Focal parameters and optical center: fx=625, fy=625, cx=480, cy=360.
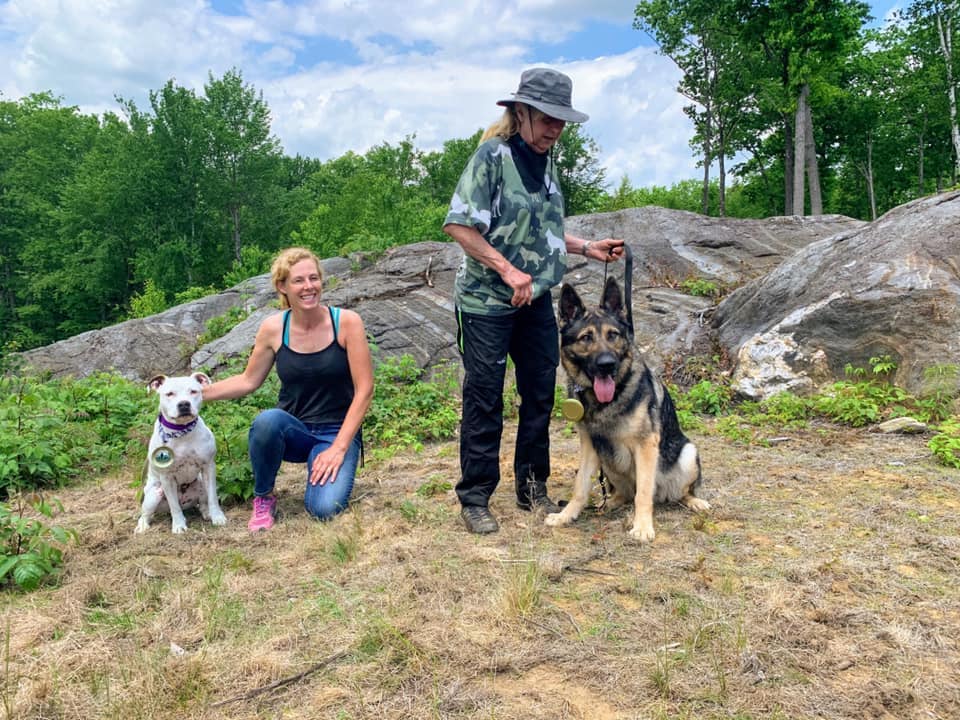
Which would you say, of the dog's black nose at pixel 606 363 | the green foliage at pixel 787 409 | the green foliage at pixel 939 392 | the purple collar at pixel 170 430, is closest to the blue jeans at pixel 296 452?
the purple collar at pixel 170 430

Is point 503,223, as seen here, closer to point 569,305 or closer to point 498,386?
point 569,305

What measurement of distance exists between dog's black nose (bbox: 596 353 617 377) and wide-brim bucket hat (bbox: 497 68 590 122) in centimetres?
130

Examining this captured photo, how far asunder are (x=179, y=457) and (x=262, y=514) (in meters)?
0.62

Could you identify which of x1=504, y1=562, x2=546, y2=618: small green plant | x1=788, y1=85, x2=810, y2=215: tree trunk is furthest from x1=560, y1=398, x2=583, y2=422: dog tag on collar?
x1=788, y1=85, x2=810, y2=215: tree trunk

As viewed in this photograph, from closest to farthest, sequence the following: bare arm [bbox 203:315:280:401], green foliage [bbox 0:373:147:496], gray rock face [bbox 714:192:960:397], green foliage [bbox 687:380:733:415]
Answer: bare arm [bbox 203:315:280:401], green foliage [bbox 0:373:147:496], gray rock face [bbox 714:192:960:397], green foliage [bbox 687:380:733:415]

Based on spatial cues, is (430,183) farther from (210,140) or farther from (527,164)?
(527,164)

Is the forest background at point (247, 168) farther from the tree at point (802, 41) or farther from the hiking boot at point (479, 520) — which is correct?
the hiking boot at point (479, 520)

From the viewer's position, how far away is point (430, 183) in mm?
52875

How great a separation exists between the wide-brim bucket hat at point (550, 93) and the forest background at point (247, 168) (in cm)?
2007

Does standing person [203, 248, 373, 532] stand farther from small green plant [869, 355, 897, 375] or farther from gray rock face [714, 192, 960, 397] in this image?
small green plant [869, 355, 897, 375]

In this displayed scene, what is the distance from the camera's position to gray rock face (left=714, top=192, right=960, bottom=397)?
6.27m

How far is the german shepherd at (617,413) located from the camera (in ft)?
12.0

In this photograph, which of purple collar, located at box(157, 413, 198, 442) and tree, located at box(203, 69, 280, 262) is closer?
purple collar, located at box(157, 413, 198, 442)

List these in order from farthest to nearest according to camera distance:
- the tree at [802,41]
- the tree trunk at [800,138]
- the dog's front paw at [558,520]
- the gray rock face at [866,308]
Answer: the tree trunk at [800,138] < the tree at [802,41] < the gray rock face at [866,308] < the dog's front paw at [558,520]
